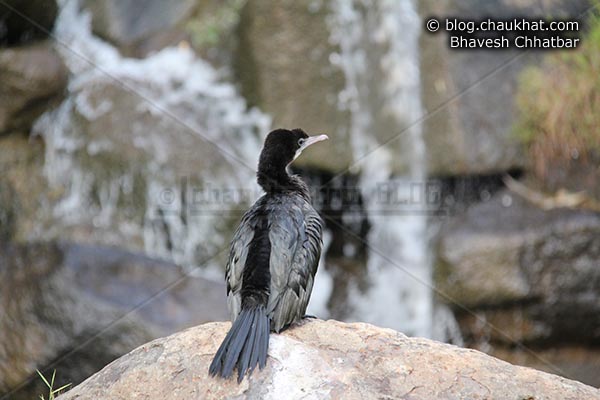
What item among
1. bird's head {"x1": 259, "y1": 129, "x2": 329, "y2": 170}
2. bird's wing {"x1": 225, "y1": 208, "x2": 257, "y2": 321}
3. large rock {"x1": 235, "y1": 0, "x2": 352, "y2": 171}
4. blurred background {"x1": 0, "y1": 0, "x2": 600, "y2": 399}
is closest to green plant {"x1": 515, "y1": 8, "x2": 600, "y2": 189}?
blurred background {"x1": 0, "y1": 0, "x2": 600, "y2": 399}

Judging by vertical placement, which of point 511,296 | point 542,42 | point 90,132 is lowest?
point 511,296

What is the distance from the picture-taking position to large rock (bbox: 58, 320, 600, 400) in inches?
117

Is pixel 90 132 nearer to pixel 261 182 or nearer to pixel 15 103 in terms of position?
pixel 15 103

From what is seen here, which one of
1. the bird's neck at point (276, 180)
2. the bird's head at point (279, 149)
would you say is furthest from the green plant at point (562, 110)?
the bird's neck at point (276, 180)

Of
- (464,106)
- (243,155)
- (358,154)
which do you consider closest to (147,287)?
(243,155)

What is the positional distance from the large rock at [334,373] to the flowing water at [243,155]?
4.00m

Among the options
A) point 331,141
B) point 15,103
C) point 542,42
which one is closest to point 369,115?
point 331,141

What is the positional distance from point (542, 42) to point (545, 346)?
308cm

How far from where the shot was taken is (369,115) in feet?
24.9

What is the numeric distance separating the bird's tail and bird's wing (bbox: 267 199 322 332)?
0.15 metres

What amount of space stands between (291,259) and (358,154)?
398 centimetres

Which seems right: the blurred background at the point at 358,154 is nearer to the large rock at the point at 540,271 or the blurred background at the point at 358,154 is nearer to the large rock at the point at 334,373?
the large rock at the point at 540,271

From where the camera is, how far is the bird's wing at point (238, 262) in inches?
138

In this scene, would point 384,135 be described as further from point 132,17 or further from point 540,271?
point 132,17
